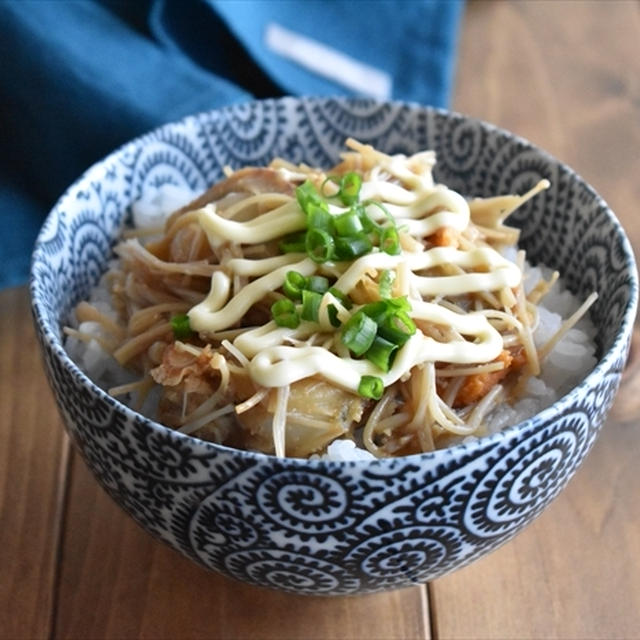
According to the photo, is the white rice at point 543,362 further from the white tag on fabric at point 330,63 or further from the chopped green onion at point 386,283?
the white tag on fabric at point 330,63

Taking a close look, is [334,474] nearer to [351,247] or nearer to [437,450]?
[437,450]

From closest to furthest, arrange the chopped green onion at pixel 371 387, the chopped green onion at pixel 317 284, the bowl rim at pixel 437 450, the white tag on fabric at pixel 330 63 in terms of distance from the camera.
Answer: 1. the bowl rim at pixel 437 450
2. the chopped green onion at pixel 371 387
3. the chopped green onion at pixel 317 284
4. the white tag on fabric at pixel 330 63

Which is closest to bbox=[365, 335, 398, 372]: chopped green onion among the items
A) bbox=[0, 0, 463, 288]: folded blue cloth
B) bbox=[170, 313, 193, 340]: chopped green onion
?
bbox=[170, 313, 193, 340]: chopped green onion

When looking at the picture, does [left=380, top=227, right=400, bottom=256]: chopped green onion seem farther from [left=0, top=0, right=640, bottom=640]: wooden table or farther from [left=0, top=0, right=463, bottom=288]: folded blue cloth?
[left=0, top=0, right=463, bottom=288]: folded blue cloth

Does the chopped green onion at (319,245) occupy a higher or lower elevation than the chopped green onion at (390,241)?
lower

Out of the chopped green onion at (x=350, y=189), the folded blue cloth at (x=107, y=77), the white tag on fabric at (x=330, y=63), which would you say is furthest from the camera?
the white tag on fabric at (x=330, y=63)

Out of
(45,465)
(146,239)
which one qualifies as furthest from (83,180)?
(45,465)

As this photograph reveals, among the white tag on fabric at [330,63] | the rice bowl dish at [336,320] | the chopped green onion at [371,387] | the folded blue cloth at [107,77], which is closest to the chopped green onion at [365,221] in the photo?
the rice bowl dish at [336,320]
